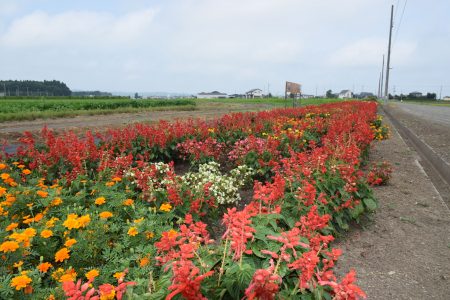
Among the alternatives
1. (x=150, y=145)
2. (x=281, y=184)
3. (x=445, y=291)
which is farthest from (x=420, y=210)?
(x=150, y=145)

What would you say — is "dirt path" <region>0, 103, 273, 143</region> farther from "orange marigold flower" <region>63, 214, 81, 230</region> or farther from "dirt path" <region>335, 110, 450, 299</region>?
"dirt path" <region>335, 110, 450, 299</region>

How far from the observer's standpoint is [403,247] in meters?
3.72

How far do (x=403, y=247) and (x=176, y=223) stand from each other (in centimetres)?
253

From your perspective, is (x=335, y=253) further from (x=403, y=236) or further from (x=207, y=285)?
(x=403, y=236)

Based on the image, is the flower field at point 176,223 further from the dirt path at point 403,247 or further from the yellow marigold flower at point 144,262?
the dirt path at point 403,247

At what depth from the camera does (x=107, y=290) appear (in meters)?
1.41

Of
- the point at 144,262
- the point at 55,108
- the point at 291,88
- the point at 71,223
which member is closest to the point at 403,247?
the point at 144,262

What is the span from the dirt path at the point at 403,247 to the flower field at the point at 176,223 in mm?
264

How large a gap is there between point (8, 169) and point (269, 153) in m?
4.04

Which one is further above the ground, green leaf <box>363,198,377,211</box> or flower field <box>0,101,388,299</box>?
flower field <box>0,101,388,299</box>

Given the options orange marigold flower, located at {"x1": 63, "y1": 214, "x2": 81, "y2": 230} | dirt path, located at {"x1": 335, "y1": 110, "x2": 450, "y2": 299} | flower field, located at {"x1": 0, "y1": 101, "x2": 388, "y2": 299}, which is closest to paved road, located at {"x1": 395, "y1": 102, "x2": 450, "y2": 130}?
dirt path, located at {"x1": 335, "y1": 110, "x2": 450, "y2": 299}

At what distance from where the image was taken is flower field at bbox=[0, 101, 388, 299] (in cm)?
163

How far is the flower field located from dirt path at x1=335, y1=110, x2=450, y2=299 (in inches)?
10.4

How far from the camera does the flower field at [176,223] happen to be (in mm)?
1628
